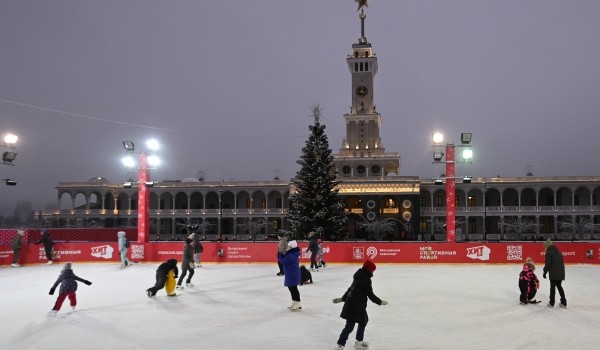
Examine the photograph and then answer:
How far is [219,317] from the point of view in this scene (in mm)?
10969

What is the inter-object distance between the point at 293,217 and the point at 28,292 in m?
23.8

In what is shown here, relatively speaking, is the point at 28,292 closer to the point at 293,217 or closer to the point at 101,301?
the point at 101,301

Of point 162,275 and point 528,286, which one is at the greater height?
point 162,275

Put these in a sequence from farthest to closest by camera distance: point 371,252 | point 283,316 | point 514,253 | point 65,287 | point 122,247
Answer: point 371,252
point 514,253
point 122,247
point 65,287
point 283,316

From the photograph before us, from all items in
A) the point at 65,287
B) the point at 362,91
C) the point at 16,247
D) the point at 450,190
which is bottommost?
the point at 65,287

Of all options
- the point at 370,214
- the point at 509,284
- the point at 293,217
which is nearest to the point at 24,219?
the point at 370,214

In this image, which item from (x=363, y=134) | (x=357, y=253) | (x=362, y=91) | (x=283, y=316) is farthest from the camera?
(x=362, y=91)

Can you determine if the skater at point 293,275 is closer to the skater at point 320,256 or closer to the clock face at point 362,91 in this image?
the skater at point 320,256

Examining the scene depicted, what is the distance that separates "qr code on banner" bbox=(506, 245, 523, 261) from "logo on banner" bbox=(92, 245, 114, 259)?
18.5m

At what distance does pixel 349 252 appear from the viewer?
23641 millimetres

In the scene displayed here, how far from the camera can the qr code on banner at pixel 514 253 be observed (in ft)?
75.9

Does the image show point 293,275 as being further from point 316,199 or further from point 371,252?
point 316,199

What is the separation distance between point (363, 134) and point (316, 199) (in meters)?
38.1

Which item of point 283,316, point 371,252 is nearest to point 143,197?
point 371,252
